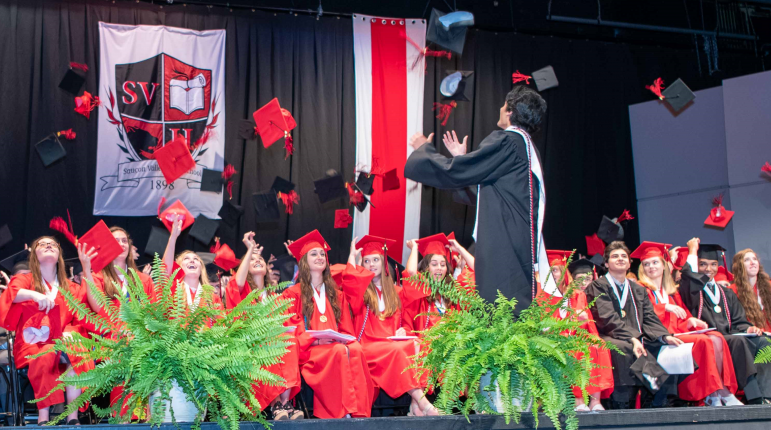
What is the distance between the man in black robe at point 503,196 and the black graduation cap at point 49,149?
392 cm

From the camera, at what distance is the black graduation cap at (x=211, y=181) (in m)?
5.75

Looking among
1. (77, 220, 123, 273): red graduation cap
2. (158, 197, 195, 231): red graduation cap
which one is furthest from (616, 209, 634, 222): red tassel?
(77, 220, 123, 273): red graduation cap

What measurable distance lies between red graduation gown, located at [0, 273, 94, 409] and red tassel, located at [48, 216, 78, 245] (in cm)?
163

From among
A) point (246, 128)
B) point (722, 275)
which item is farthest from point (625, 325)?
point (246, 128)

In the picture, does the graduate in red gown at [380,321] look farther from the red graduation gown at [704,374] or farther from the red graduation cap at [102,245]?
the red graduation gown at [704,374]

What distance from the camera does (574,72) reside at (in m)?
7.19

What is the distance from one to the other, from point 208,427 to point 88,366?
1.72m

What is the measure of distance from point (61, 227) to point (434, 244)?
2.92m

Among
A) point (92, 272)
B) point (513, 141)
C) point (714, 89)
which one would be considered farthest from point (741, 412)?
point (714, 89)

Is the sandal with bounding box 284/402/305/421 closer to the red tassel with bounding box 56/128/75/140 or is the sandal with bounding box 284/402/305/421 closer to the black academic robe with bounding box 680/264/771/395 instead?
the black academic robe with bounding box 680/264/771/395

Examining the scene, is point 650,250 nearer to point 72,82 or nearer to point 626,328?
point 626,328

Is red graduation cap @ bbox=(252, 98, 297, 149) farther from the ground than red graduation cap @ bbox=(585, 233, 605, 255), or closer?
farther from the ground

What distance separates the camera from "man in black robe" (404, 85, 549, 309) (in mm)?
2451

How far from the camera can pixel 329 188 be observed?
230 inches
